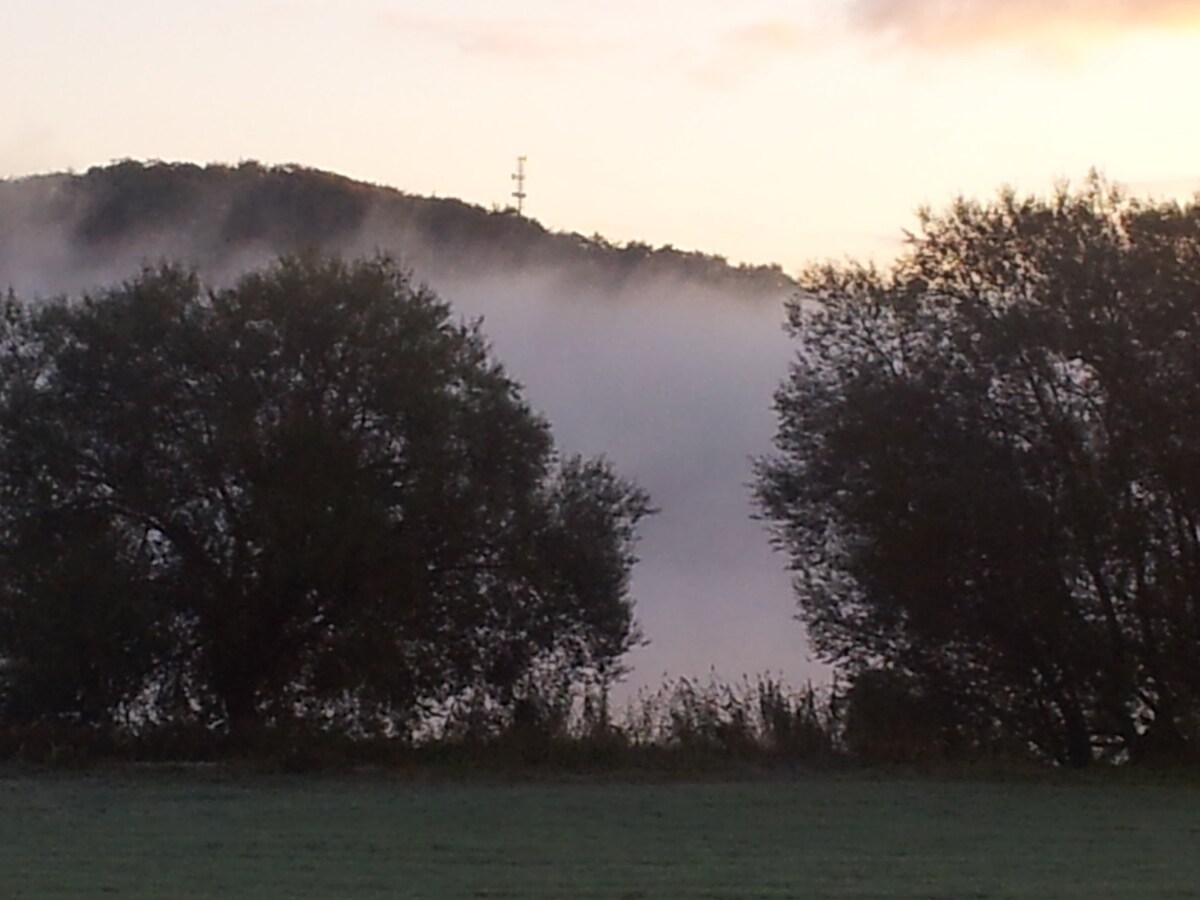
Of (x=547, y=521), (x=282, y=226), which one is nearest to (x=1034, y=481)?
(x=547, y=521)

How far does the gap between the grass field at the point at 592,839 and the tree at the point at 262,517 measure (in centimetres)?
330

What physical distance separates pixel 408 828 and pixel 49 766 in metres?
9.20

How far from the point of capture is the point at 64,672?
1023 inches

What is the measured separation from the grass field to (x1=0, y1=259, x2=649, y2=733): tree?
3.30m

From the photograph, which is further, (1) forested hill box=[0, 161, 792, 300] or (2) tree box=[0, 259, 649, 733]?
(1) forested hill box=[0, 161, 792, 300]

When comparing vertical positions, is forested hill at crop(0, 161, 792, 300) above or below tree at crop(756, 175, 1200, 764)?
above

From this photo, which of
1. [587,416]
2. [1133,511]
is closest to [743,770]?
[1133,511]

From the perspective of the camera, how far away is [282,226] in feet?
190

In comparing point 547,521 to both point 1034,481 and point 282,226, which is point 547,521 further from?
point 282,226

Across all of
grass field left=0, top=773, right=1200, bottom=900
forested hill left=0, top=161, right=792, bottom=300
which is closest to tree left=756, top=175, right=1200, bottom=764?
grass field left=0, top=773, right=1200, bottom=900

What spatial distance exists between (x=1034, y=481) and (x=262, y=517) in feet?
32.6

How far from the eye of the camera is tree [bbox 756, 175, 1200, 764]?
2455 centimetres

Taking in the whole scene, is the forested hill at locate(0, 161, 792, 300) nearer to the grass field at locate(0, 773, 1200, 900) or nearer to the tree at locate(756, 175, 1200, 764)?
the tree at locate(756, 175, 1200, 764)

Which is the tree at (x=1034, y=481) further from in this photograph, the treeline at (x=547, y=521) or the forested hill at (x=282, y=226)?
the forested hill at (x=282, y=226)
